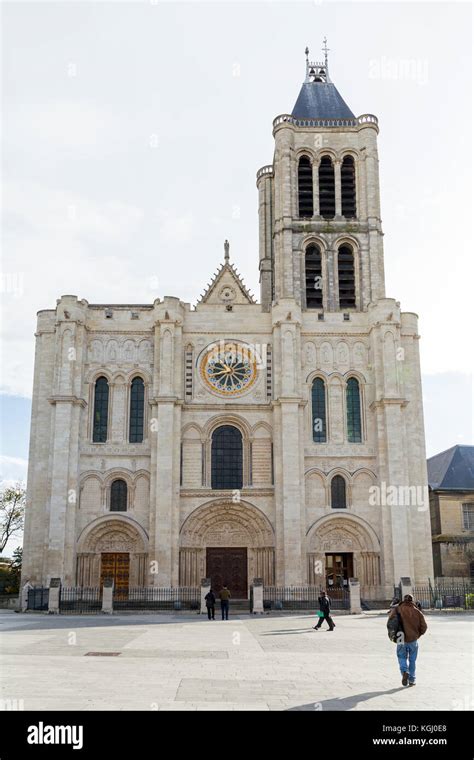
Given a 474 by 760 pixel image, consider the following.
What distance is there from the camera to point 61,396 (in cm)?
3547

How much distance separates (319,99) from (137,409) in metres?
24.1

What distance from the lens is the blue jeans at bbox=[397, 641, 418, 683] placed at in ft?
35.4

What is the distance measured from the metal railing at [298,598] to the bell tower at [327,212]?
1489 cm

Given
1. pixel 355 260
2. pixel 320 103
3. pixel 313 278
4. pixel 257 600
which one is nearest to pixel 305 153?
pixel 320 103

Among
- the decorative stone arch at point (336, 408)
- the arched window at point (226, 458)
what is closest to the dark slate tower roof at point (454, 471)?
the decorative stone arch at point (336, 408)

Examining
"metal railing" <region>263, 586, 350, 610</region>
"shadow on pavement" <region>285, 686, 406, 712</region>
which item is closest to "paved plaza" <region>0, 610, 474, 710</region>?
"shadow on pavement" <region>285, 686, 406, 712</region>

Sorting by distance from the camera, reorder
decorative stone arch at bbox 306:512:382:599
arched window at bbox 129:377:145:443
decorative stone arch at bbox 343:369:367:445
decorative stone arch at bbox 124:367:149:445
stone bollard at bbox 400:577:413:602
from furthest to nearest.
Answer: decorative stone arch at bbox 343:369:367:445
arched window at bbox 129:377:145:443
decorative stone arch at bbox 124:367:149:445
decorative stone arch at bbox 306:512:382:599
stone bollard at bbox 400:577:413:602

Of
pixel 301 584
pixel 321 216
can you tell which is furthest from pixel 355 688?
pixel 321 216

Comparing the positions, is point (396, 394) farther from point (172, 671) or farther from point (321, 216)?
point (172, 671)

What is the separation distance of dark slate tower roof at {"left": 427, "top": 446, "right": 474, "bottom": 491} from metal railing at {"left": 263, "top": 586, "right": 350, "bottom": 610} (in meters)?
14.5

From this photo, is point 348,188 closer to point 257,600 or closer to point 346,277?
point 346,277

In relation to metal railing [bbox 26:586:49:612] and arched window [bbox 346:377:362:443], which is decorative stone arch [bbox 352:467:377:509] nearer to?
arched window [bbox 346:377:362:443]

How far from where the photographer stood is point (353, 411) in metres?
37.8

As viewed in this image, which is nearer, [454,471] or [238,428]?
[238,428]
